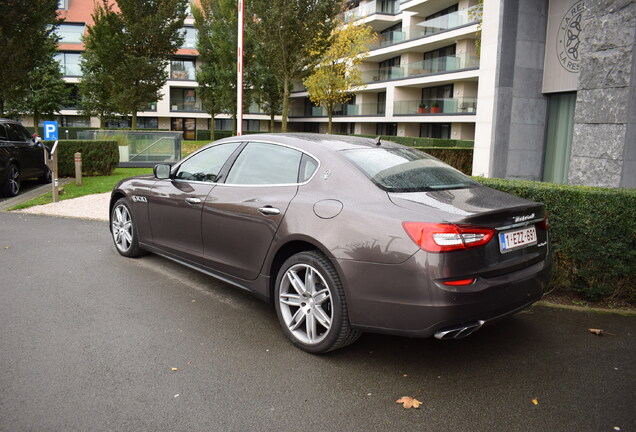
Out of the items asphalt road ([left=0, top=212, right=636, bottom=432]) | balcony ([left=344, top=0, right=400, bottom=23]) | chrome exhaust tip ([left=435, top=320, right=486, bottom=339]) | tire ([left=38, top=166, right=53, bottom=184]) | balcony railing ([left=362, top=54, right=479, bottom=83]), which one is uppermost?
balcony ([left=344, top=0, right=400, bottom=23])

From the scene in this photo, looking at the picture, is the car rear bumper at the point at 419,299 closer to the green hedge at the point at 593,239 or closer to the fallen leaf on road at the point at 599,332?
the fallen leaf on road at the point at 599,332

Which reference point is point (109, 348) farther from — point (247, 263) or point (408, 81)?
point (408, 81)

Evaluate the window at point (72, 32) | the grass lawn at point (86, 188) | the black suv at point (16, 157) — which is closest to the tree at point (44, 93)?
→ the window at point (72, 32)

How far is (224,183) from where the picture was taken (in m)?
4.92

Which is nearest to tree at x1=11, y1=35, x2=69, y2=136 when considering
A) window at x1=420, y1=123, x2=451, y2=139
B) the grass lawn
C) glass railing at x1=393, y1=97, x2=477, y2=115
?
the grass lawn

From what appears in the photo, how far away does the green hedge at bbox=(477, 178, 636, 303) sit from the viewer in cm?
501

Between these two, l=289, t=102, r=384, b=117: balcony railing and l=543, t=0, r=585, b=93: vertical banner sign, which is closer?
l=543, t=0, r=585, b=93: vertical banner sign

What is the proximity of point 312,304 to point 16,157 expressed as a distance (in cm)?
1176

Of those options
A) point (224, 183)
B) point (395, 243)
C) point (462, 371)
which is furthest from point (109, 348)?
point (462, 371)

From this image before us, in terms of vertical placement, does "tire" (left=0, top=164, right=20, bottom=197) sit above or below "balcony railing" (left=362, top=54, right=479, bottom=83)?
below

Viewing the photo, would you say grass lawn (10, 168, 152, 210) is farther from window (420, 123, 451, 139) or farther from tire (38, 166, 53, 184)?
window (420, 123, 451, 139)

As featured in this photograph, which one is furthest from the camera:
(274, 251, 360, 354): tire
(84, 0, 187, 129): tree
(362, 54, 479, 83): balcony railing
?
(362, 54, 479, 83): balcony railing

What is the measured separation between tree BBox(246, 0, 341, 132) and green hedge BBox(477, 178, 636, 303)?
16198 millimetres

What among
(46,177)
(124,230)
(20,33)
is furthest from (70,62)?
(124,230)
